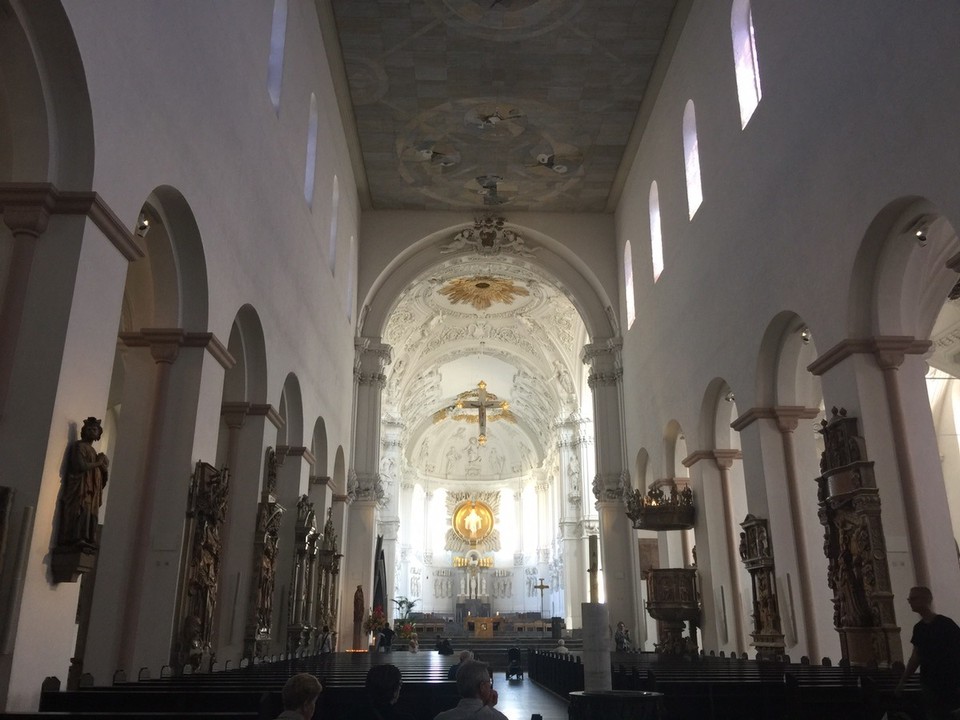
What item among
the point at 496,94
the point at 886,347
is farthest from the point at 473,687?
the point at 496,94

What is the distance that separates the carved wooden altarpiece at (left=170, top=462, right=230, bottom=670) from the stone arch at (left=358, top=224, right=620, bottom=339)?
12.1 meters

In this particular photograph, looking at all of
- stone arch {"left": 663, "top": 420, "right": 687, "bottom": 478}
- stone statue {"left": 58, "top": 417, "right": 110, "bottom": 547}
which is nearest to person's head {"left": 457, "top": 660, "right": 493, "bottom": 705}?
stone statue {"left": 58, "top": 417, "right": 110, "bottom": 547}

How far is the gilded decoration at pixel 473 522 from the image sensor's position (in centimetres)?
4281

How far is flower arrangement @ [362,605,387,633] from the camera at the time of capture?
19297 mm

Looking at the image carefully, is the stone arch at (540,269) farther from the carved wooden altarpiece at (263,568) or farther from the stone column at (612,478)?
the carved wooden altarpiece at (263,568)

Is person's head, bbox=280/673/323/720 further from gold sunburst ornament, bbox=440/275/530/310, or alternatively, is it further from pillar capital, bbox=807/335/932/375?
gold sunburst ornament, bbox=440/275/530/310

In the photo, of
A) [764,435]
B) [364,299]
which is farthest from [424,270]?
[764,435]

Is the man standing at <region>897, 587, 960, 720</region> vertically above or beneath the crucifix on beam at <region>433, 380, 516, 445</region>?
beneath

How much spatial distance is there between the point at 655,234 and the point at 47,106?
510 inches

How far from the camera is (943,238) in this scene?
356 inches

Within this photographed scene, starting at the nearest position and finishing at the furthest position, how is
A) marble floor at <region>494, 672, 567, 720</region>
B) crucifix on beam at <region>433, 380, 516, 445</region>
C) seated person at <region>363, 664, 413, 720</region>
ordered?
seated person at <region>363, 664, 413, 720</region>
marble floor at <region>494, 672, 567, 720</region>
crucifix on beam at <region>433, 380, 516, 445</region>

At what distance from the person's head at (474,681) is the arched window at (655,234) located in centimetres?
1344

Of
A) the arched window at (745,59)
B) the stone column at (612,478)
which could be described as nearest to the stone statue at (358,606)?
the stone column at (612,478)

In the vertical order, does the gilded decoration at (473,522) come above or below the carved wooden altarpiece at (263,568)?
above
